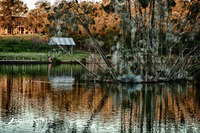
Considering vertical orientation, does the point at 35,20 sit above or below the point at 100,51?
above

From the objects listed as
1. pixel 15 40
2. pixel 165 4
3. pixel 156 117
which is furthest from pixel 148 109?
pixel 15 40

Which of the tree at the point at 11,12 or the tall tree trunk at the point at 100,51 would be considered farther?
the tree at the point at 11,12

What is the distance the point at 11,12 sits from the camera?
12200 centimetres

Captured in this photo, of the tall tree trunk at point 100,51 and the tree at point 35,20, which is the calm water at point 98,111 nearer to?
the tall tree trunk at point 100,51

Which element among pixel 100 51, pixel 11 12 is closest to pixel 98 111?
pixel 100 51

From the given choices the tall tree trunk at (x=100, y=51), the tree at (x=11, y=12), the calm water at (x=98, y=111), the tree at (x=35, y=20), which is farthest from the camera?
the tree at (x=11, y=12)

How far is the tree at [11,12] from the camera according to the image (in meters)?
119

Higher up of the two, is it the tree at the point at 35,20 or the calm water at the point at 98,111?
the tree at the point at 35,20

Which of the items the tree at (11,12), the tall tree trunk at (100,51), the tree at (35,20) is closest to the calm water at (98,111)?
the tall tree trunk at (100,51)

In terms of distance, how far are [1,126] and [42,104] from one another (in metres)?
5.19

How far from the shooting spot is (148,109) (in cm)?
1634

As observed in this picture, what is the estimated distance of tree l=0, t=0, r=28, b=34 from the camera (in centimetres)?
11900

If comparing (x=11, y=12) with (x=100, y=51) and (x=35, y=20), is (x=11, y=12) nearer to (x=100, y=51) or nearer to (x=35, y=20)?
(x=35, y=20)

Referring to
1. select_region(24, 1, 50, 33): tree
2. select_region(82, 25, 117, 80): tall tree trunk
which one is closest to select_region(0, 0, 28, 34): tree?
select_region(24, 1, 50, 33): tree
